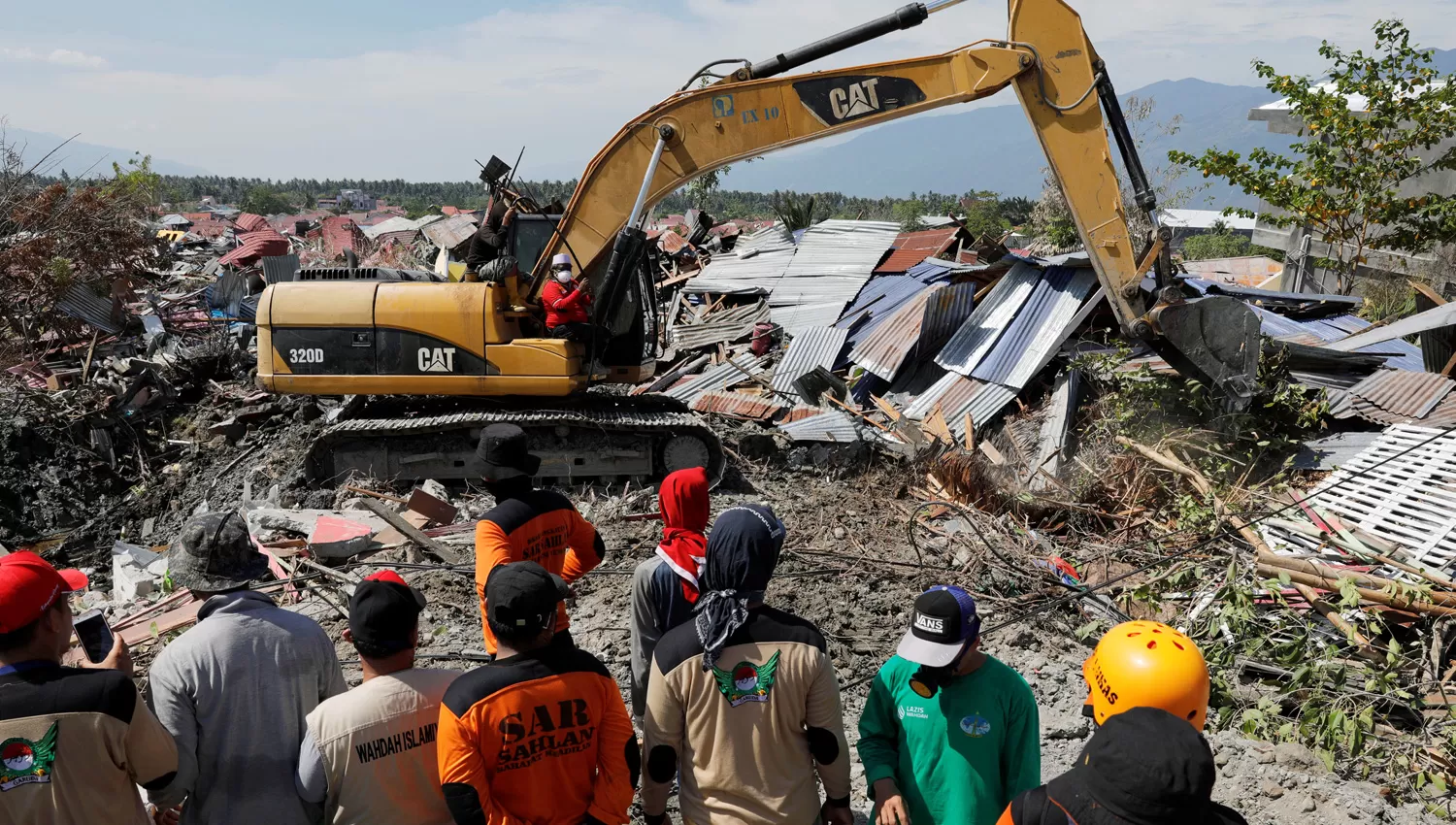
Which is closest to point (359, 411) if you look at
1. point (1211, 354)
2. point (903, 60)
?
point (903, 60)

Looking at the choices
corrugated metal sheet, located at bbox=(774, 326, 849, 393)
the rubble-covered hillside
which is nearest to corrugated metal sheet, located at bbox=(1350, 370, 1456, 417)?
the rubble-covered hillside

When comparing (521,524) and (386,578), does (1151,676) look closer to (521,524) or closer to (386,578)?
(386,578)

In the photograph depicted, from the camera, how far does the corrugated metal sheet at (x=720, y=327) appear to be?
14.6 m

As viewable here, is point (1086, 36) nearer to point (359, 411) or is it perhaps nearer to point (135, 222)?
point (359, 411)

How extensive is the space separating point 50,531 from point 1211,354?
11.6m

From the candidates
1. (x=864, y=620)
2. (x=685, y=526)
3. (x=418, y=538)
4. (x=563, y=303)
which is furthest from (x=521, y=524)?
(x=563, y=303)

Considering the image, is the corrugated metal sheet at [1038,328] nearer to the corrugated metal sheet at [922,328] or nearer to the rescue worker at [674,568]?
the corrugated metal sheet at [922,328]

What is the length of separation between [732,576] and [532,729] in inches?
27.9

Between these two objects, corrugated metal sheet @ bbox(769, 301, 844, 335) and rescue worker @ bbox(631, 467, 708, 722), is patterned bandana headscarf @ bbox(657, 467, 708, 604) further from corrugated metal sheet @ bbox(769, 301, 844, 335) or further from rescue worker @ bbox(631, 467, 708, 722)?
corrugated metal sheet @ bbox(769, 301, 844, 335)

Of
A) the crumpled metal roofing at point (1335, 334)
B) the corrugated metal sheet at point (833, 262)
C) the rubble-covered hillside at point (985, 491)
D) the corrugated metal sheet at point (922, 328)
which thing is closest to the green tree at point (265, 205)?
the rubble-covered hillside at point (985, 491)

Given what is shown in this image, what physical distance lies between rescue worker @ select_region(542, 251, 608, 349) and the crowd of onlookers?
5888 millimetres

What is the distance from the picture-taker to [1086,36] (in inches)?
320

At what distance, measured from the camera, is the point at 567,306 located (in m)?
8.93

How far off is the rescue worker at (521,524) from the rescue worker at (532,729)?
1.13 m
